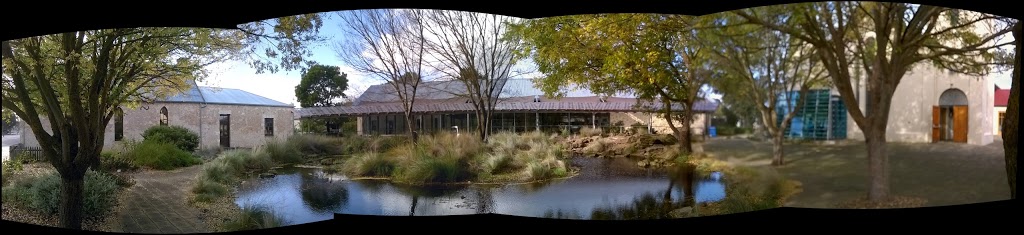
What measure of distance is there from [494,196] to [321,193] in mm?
1515

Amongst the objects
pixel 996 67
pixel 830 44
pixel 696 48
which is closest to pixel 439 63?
pixel 696 48

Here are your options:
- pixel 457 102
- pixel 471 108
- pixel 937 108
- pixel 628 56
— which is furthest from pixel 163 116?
pixel 937 108

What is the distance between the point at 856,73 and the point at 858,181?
3.12 feet

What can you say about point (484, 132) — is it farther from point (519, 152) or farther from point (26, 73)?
point (26, 73)

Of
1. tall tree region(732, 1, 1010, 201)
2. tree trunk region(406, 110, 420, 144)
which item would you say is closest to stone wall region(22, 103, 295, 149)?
tree trunk region(406, 110, 420, 144)

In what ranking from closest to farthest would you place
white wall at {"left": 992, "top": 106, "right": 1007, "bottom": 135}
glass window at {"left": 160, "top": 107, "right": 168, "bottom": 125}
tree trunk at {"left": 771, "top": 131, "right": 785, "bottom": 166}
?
tree trunk at {"left": 771, "top": 131, "right": 785, "bottom": 166} → glass window at {"left": 160, "top": 107, "right": 168, "bottom": 125} → white wall at {"left": 992, "top": 106, "right": 1007, "bottom": 135}

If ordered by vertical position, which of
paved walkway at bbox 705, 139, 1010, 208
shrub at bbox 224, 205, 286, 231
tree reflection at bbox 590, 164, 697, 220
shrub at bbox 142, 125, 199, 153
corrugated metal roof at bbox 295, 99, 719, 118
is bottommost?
shrub at bbox 224, 205, 286, 231

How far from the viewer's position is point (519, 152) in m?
4.78

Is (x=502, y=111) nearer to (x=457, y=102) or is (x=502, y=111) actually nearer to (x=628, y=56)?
(x=457, y=102)

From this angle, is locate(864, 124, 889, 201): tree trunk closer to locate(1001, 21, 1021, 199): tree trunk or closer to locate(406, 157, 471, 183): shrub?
locate(1001, 21, 1021, 199): tree trunk

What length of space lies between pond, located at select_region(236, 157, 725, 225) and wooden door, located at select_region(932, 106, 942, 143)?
2196 mm

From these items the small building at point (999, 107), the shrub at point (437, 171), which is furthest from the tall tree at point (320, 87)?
the small building at point (999, 107)

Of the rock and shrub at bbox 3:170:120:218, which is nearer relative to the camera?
the rock

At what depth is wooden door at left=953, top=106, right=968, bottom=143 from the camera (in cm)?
502
